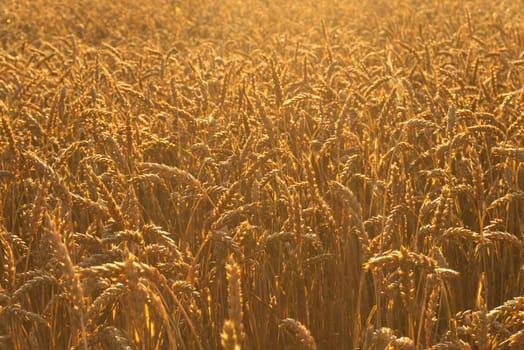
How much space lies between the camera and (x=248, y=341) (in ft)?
5.77

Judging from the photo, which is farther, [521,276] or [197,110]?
[197,110]

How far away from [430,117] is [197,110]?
1007mm

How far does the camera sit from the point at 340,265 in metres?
1.86

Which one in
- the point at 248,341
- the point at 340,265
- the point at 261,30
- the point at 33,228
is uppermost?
the point at 261,30

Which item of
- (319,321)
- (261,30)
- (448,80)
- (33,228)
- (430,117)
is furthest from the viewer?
(261,30)

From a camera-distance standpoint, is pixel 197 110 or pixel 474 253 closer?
pixel 474 253

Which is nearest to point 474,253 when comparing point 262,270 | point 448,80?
point 262,270

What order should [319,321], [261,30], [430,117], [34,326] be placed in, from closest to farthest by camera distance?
[34,326], [319,321], [430,117], [261,30]

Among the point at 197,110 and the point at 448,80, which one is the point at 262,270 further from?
the point at 448,80

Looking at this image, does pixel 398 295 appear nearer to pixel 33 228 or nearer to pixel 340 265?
pixel 340 265

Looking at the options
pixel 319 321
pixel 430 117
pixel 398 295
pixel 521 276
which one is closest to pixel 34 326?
pixel 319 321

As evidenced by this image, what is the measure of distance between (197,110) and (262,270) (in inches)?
52.9

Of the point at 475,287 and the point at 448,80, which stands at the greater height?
the point at 448,80

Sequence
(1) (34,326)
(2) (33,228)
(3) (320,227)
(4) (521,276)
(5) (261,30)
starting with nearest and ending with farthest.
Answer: (2) (33,228) → (1) (34,326) → (4) (521,276) → (3) (320,227) → (5) (261,30)
